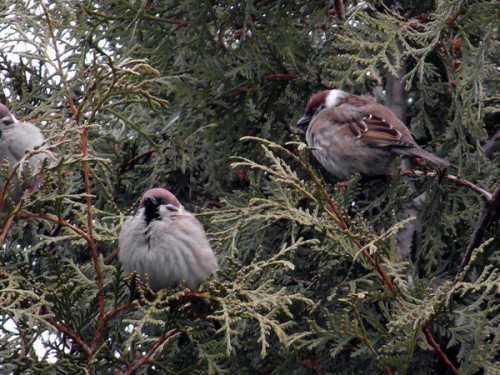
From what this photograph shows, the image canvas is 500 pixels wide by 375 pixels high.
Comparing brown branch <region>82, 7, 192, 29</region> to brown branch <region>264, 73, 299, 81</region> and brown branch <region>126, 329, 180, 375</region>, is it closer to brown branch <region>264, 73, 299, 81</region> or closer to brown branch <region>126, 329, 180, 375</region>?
brown branch <region>264, 73, 299, 81</region>

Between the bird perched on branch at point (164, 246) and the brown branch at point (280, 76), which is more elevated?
the brown branch at point (280, 76)

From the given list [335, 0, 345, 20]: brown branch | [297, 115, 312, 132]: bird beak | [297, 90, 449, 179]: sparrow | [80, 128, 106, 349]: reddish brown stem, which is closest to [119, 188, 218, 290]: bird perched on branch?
[80, 128, 106, 349]: reddish brown stem

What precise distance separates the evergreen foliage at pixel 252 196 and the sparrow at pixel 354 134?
125 mm

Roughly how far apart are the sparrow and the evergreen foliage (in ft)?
0.41

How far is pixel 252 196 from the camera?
4.50 meters

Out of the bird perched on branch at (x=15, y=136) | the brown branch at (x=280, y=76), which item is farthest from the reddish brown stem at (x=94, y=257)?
the brown branch at (x=280, y=76)

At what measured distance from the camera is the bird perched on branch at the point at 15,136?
15.5ft

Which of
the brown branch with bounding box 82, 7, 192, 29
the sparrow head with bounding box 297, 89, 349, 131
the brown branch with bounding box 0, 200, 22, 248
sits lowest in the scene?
the sparrow head with bounding box 297, 89, 349, 131

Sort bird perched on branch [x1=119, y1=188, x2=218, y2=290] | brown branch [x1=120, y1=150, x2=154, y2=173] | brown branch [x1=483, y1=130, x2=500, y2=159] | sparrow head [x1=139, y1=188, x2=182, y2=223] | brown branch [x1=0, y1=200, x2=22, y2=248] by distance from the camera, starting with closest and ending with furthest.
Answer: brown branch [x1=0, y1=200, x2=22, y2=248] → bird perched on branch [x1=119, y1=188, x2=218, y2=290] → sparrow head [x1=139, y1=188, x2=182, y2=223] → brown branch [x1=483, y1=130, x2=500, y2=159] → brown branch [x1=120, y1=150, x2=154, y2=173]

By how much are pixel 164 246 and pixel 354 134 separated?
1.54 meters

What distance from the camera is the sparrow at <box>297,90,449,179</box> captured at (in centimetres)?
493

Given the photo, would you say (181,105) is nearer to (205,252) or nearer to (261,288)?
(205,252)

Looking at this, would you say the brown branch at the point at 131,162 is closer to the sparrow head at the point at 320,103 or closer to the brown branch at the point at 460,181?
the sparrow head at the point at 320,103

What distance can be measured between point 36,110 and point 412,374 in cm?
216
